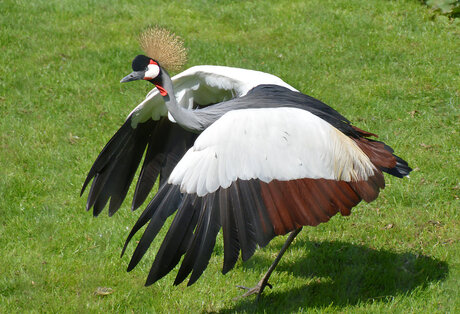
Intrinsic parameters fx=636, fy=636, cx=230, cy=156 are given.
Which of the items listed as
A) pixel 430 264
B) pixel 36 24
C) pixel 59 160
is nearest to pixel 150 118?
pixel 59 160

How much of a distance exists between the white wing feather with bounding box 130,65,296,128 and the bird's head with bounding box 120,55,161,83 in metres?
0.46

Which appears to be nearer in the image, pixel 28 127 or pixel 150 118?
pixel 150 118

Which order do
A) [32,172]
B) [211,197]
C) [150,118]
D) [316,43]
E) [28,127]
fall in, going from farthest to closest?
[316,43] → [28,127] → [32,172] → [150,118] → [211,197]

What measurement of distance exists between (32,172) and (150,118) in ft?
5.38

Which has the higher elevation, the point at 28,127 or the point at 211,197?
the point at 211,197

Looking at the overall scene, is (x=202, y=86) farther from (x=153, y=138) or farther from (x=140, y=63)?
(x=140, y=63)

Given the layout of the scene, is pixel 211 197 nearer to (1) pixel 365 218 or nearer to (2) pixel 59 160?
(1) pixel 365 218

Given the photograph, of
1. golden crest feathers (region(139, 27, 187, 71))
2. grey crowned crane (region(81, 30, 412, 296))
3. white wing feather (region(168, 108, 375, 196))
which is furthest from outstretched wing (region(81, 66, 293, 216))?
white wing feather (region(168, 108, 375, 196))

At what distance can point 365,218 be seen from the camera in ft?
18.2

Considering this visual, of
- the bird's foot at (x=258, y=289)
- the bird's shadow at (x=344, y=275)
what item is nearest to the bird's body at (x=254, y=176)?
the bird's shadow at (x=344, y=275)

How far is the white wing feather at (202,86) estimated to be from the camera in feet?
17.0

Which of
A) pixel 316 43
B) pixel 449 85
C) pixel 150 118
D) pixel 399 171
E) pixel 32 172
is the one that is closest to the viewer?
pixel 399 171

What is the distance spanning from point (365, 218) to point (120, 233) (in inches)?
83.2

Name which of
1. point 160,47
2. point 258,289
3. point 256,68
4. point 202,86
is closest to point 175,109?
point 160,47
